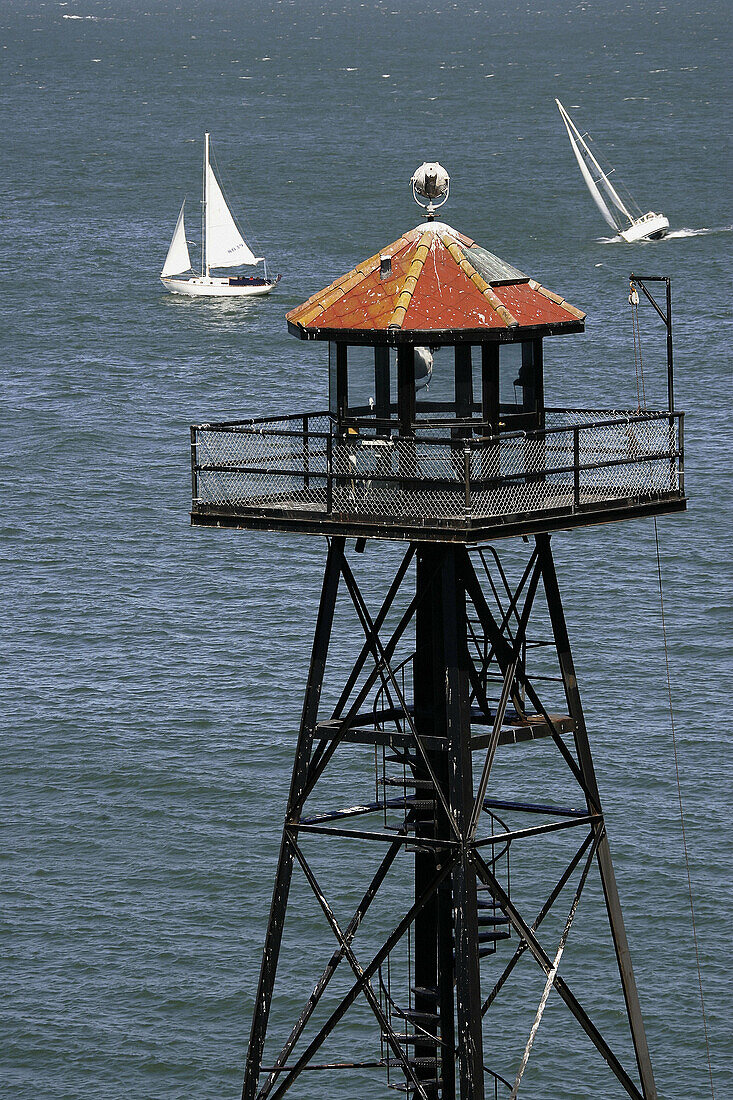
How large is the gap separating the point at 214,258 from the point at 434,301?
137212mm

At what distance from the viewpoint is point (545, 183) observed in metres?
182

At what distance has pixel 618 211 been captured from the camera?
550 ft

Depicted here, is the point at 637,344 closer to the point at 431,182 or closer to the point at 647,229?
the point at 431,182

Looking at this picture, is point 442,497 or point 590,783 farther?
point 590,783

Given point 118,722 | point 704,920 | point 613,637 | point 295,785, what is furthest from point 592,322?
point 295,785

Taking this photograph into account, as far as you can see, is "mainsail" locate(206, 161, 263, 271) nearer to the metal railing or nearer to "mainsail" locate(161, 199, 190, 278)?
"mainsail" locate(161, 199, 190, 278)

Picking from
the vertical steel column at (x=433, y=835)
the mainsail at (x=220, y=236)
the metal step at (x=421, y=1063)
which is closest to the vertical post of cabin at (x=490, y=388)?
the vertical steel column at (x=433, y=835)

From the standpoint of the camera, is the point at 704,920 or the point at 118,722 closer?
the point at 704,920

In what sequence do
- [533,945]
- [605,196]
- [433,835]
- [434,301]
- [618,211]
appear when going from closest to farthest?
1. [434,301]
2. [533,945]
3. [433,835]
4. [618,211]
5. [605,196]

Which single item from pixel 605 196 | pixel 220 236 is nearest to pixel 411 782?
pixel 220 236

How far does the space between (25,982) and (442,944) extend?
3048 centimetres

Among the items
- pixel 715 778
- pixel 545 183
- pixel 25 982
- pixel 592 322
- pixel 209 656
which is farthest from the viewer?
pixel 545 183

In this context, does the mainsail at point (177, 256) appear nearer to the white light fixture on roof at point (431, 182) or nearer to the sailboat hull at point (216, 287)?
the sailboat hull at point (216, 287)

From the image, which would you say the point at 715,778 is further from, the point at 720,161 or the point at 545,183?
the point at 720,161
